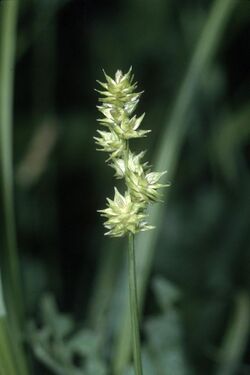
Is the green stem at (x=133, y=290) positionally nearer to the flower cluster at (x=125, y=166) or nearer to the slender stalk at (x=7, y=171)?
the flower cluster at (x=125, y=166)

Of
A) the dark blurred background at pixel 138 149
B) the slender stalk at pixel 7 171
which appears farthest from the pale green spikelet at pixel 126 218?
the dark blurred background at pixel 138 149

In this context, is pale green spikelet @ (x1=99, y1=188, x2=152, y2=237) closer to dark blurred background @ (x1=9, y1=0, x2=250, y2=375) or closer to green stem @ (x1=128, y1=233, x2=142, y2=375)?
green stem @ (x1=128, y1=233, x2=142, y2=375)

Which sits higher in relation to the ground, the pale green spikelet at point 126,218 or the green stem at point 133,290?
the pale green spikelet at point 126,218

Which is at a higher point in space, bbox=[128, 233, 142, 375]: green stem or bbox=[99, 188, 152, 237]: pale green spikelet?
bbox=[99, 188, 152, 237]: pale green spikelet

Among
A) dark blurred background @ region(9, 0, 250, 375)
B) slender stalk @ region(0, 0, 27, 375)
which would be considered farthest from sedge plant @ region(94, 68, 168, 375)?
dark blurred background @ region(9, 0, 250, 375)

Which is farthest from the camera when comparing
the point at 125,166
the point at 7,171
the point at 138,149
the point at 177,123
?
the point at 138,149

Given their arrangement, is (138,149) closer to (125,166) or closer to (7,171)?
(7,171)

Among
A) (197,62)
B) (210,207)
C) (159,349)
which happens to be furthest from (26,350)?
A: (210,207)

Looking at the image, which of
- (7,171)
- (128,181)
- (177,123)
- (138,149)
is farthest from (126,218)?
(138,149)
